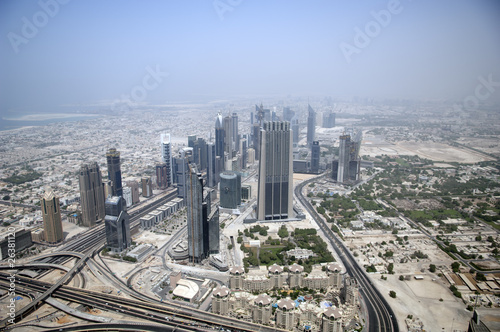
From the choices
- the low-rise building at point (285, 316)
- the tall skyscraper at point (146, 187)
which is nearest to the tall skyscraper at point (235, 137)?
the tall skyscraper at point (146, 187)

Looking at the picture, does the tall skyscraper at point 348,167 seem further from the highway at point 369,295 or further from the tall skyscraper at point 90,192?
the tall skyscraper at point 90,192

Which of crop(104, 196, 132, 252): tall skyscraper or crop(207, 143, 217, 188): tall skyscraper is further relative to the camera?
crop(207, 143, 217, 188): tall skyscraper

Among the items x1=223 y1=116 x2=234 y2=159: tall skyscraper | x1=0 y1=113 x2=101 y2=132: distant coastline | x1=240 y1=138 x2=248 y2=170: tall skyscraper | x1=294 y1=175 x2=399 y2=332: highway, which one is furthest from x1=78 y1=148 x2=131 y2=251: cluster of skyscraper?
x1=0 y1=113 x2=101 y2=132: distant coastline

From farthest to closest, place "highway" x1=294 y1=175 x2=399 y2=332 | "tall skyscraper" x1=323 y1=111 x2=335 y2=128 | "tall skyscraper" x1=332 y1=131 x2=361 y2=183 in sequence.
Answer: "tall skyscraper" x1=323 y1=111 x2=335 y2=128, "tall skyscraper" x1=332 y1=131 x2=361 y2=183, "highway" x1=294 y1=175 x2=399 y2=332

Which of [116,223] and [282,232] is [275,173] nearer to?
[282,232]

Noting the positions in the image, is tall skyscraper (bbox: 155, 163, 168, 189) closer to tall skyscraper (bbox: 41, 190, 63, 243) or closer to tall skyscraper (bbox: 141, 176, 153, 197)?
tall skyscraper (bbox: 141, 176, 153, 197)

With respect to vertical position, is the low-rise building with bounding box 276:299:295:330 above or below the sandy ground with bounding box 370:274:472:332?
above
